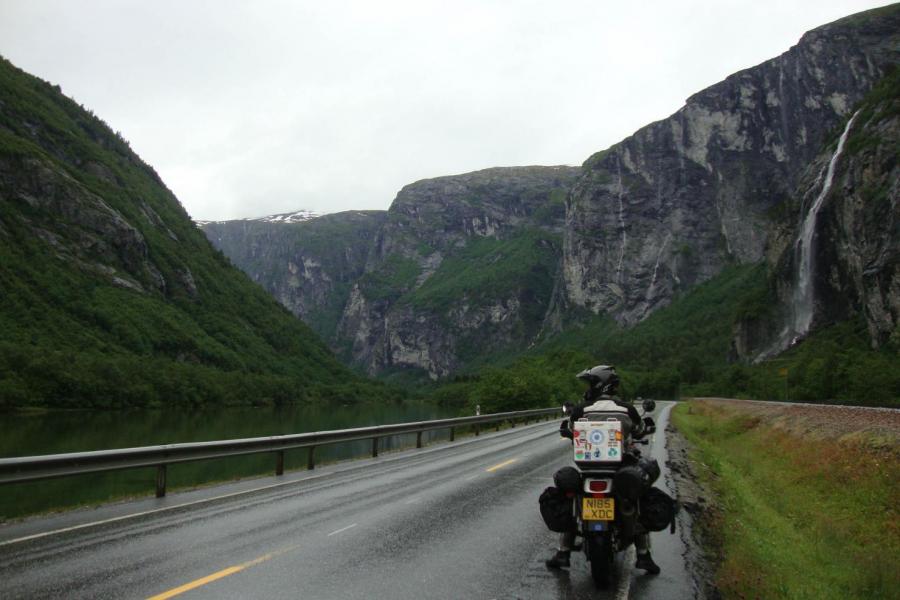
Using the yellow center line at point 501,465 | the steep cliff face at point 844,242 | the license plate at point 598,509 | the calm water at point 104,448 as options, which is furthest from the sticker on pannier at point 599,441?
the steep cliff face at point 844,242

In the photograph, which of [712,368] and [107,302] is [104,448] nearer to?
[107,302]

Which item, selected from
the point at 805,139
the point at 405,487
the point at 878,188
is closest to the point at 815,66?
the point at 805,139

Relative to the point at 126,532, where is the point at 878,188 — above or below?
above

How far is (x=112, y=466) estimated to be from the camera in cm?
1165

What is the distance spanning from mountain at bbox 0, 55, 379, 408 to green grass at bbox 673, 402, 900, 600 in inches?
2859

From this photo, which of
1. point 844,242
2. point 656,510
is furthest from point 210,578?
point 844,242

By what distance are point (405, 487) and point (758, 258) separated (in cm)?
20534

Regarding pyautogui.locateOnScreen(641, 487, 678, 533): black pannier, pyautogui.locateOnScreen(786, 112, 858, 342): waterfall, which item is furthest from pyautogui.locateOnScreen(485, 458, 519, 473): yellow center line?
pyautogui.locateOnScreen(786, 112, 858, 342): waterfall

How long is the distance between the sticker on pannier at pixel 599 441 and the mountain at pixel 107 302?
249ft

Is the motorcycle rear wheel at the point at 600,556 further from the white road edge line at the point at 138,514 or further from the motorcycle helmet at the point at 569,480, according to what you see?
the white road edge line at the point at 138,514

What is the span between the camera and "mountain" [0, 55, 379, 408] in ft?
288

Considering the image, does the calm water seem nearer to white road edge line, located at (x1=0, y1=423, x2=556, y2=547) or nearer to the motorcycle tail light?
white road edge line, located at (x1=0, y1=423, x2=556, y2=547)

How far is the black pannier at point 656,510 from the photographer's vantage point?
6.52 m

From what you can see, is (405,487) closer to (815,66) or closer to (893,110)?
(893,110)
